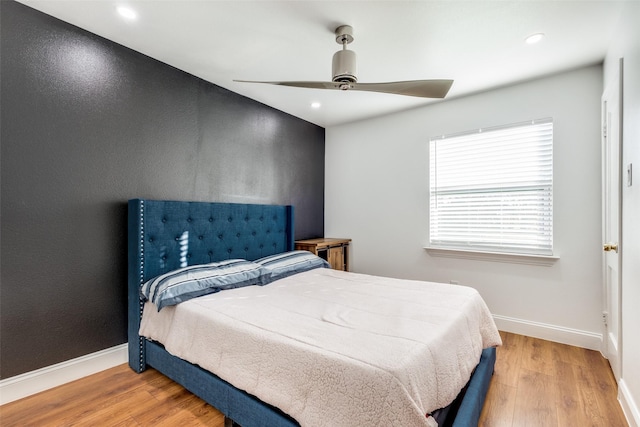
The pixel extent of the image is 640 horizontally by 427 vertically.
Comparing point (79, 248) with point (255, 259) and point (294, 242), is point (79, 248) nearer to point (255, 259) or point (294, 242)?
point (255, 259)

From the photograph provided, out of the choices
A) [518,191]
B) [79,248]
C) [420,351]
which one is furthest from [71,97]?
[518,191]

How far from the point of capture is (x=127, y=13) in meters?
1.93

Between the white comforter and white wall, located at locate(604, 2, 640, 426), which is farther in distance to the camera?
white wall, located at locate(604, 2, 640, 426)

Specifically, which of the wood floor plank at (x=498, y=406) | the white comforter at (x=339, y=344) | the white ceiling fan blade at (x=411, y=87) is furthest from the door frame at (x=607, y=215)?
the white ceiling fan blade at (x=411, y=87)

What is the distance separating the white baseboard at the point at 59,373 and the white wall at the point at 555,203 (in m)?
2.73

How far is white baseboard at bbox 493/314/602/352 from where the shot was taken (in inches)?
102

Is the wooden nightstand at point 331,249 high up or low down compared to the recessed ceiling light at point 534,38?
down

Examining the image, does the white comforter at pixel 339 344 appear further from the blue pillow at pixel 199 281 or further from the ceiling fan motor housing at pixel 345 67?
the ceiling fan motor housing at pixel 345 67

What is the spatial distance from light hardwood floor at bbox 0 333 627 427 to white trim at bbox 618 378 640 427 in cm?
4

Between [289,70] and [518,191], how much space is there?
240 cm

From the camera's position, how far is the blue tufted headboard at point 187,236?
2.21 meters

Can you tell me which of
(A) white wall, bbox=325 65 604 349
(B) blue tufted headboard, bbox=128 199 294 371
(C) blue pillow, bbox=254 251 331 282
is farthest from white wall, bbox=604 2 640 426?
(B) blue tufted headboard, bbox=128 199 294 371

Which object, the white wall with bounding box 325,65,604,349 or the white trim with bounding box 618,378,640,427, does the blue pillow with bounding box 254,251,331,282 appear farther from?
the white trim with bounding box 618,378,640,427

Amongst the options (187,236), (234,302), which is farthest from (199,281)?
(187,236)
